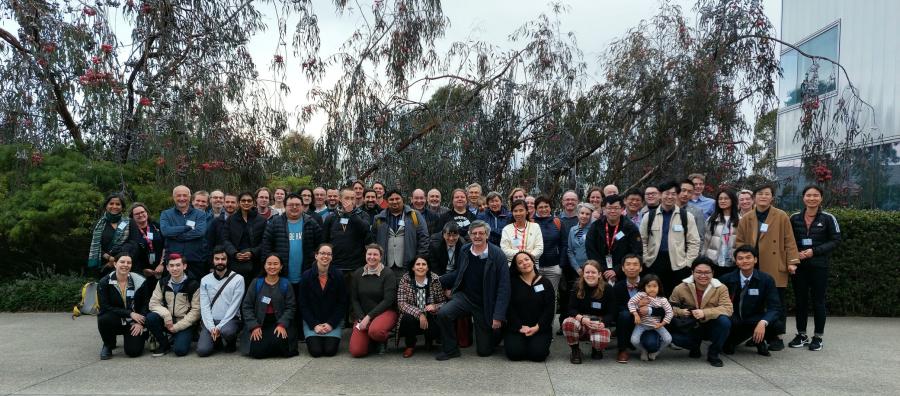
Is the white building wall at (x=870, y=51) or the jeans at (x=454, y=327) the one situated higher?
the white building wall at (x=870, y=51)

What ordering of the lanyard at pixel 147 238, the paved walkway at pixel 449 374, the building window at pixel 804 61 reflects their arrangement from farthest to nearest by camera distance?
the building window at pixel 804 61
the lanyard at pixel 147 238
the paved walkway at pixel 449 374

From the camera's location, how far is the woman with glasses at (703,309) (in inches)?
271

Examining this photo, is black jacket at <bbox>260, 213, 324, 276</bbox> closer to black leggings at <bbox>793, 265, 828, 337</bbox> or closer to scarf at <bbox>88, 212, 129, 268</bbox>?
scarf at <bbox>88, 212, 129, 268</bbox>

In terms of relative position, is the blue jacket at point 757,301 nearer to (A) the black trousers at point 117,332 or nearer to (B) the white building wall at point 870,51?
(B) the white building wall at point 870,51

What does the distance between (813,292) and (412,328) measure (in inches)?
183

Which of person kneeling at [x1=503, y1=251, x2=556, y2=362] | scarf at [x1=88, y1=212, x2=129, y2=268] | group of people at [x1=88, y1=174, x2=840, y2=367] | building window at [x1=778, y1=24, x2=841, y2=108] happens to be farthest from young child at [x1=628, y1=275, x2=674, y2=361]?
building window at [x1=778, y1=24, x2=841, y2=108]

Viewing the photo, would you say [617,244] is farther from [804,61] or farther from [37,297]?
[804,61]

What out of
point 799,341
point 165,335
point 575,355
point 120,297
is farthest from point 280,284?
point 799,341

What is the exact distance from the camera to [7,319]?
9898 millimetres

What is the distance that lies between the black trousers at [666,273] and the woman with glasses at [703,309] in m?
0.44

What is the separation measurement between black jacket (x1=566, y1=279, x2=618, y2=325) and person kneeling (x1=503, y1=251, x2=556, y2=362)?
0.25 m

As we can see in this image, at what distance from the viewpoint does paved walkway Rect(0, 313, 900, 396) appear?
19.6ft

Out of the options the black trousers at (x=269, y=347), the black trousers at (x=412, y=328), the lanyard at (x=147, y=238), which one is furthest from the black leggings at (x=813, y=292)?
the lanyard at (x=147, y=238)

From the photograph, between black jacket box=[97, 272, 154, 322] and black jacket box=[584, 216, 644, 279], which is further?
black jacket box=[584, 216, 644, 279]
